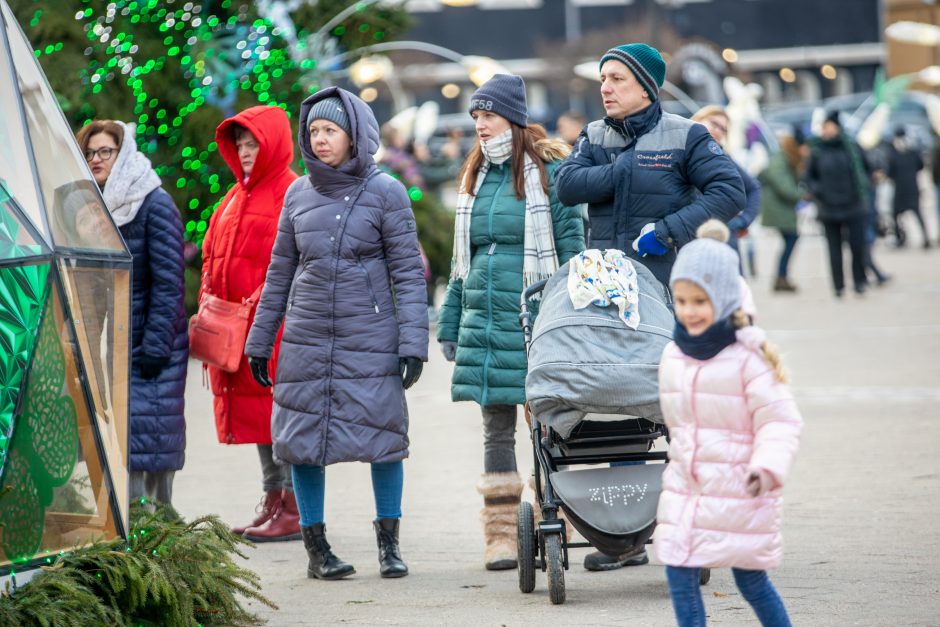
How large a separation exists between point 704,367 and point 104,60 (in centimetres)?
930

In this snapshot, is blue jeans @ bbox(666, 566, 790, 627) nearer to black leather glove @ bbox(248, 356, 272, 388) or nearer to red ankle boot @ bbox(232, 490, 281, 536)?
black leather glove @ bbox(248, 356, 272, 388)

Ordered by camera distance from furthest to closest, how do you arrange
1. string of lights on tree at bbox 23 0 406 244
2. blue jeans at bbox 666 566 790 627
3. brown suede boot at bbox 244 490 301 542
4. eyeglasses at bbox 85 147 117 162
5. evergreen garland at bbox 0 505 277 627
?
1. string of lights on tree at bbox 23 0 406 244
2. brown suede boot at bbox 244 490 301 542
3. eyeglasses at bbox 85 147 117 162
4. evergreen garland at bbox 0 505 277 627
5. blue jeans at bbox 666 566 790 627

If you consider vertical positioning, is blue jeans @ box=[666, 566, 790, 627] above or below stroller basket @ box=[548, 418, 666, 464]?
below

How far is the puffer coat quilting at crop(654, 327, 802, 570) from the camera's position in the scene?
423 cm

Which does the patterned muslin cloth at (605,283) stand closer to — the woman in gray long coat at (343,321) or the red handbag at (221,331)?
the woman in gray long coat at (343,321)

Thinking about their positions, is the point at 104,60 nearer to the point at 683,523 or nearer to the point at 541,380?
the point at 541,380

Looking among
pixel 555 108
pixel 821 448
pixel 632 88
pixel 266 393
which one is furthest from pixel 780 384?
pixel 555 108

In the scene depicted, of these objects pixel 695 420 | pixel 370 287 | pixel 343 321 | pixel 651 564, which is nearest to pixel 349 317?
pixel 343 321

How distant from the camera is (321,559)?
6359 millimetres

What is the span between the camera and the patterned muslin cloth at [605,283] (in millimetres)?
5473

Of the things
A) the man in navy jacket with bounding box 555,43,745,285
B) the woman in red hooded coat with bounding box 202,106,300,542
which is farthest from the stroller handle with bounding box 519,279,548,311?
the woman in red hooded coat with bounding box 202,106,300,542

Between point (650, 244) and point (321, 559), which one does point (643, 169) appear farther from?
point (321, 559)

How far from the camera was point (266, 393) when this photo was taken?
23.7 ft

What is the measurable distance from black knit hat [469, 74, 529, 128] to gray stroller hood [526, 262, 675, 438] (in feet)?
3.49
